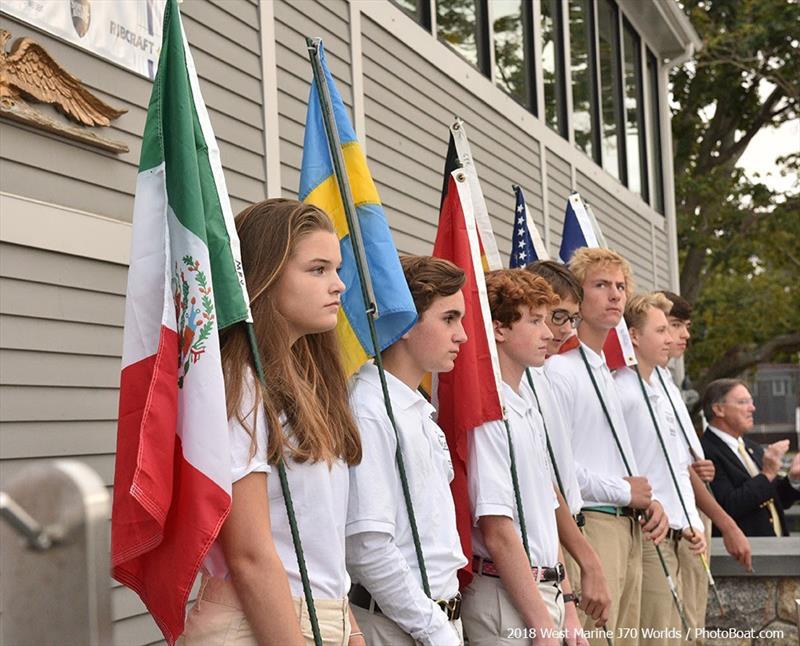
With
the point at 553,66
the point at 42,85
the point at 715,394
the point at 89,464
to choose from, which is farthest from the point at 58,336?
the point at 553,66

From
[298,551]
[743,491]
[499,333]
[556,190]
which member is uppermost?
[556,190]

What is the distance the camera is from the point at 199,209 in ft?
9.21

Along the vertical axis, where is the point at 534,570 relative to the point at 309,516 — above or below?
below

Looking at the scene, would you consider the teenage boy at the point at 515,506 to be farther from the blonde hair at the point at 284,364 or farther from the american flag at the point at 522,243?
the american flag at the point at 522,243

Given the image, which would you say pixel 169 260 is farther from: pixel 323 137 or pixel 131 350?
pixel 323 137

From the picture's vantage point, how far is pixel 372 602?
3340 millimetres

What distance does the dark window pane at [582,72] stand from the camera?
13.0 metres

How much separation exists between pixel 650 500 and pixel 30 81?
3.10 m

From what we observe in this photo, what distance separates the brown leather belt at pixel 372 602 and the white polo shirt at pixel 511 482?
460 mm

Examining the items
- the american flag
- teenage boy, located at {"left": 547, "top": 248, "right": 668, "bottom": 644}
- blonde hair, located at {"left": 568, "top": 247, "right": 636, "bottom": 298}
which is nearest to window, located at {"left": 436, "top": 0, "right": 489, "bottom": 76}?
the american flag

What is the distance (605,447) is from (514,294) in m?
1.27

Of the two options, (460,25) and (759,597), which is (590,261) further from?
(460,25)

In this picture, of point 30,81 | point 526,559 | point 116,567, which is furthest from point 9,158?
point 526,559

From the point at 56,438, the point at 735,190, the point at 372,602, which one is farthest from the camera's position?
the point at 735,190
